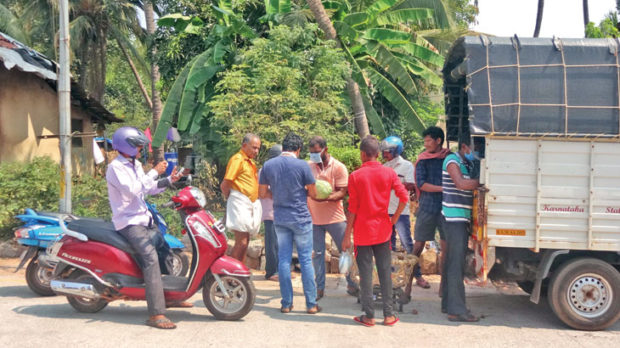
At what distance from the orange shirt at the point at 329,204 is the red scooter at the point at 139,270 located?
4.13 feet

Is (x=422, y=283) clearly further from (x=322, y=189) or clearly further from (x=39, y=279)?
(x=39, y=279)

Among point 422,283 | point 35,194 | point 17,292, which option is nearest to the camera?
point 17,292

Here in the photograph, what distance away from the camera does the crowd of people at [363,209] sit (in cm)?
566

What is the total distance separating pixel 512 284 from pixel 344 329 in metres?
2.14

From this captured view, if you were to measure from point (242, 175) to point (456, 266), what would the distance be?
8.80 feet

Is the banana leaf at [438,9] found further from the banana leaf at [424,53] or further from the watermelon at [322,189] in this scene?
the watermelon at [322,189]

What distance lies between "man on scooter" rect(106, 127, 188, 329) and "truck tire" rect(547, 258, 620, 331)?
3715 millimetres

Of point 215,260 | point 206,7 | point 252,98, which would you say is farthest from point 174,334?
point 206,7

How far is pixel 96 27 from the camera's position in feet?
77.7

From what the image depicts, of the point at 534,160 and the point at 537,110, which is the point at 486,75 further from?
the point at 534,160

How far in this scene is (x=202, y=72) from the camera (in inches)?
534

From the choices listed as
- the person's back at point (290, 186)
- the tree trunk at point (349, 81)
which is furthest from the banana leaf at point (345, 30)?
the person's back at point (290, 186)

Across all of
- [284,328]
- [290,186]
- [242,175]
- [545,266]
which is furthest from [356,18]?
[284,328]

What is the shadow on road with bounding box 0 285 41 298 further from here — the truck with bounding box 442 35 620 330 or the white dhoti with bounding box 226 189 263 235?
the truck with bounding box 442 35 620 330
